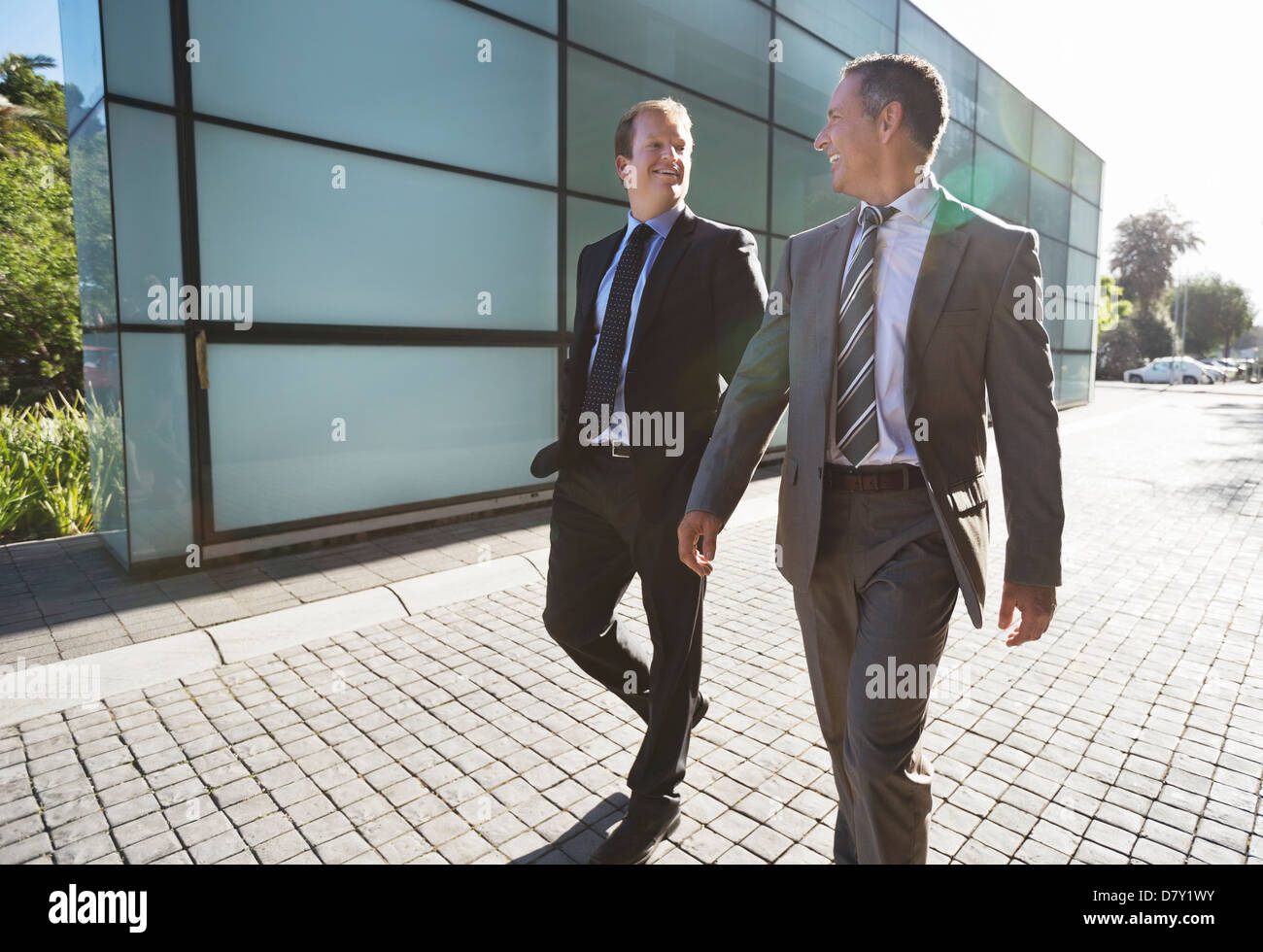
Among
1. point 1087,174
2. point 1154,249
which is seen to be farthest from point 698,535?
point 1154,249

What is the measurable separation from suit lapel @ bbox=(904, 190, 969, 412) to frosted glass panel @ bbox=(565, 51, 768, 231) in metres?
6.79

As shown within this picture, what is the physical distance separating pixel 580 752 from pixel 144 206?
15.6 feet

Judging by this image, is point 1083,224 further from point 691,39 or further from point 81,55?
point 81,55

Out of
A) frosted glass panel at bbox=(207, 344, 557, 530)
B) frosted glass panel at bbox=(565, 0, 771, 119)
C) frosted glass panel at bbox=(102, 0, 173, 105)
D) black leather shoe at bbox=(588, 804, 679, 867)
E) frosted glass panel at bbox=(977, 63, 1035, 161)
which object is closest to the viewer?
black leather shoe at bbox=(588, 804, 679, 867)

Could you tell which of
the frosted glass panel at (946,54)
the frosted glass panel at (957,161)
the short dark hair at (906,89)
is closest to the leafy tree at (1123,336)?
the frosted glass panel at (957,161)

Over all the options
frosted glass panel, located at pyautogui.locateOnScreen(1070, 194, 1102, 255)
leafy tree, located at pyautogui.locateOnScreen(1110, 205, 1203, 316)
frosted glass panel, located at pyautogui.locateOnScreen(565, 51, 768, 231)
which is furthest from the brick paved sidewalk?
leafy tree, located at pyautogui.locateOnScreen(1110, 205, 1203, 316)

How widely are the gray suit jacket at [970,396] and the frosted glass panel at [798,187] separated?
9.67 metres

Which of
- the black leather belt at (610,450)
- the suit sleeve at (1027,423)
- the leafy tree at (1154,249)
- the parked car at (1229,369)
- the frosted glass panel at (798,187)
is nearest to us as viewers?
the suit sleeve at (1027,423)

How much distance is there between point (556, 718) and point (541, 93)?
6.41 metres

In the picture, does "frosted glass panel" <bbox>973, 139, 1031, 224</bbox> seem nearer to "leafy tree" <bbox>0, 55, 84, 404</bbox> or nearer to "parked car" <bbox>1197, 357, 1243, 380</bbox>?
"leafy tree" <bbox>0, 55, 84, 404</bbox>

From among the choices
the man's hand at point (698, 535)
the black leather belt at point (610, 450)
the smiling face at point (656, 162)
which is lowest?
the man's hand at point (698, 535)

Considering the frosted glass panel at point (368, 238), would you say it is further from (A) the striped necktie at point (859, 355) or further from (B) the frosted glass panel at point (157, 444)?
(A) the striped necktie at point (859, 355)

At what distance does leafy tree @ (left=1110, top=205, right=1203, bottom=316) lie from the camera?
64.0m

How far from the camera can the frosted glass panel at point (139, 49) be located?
17.4ft
